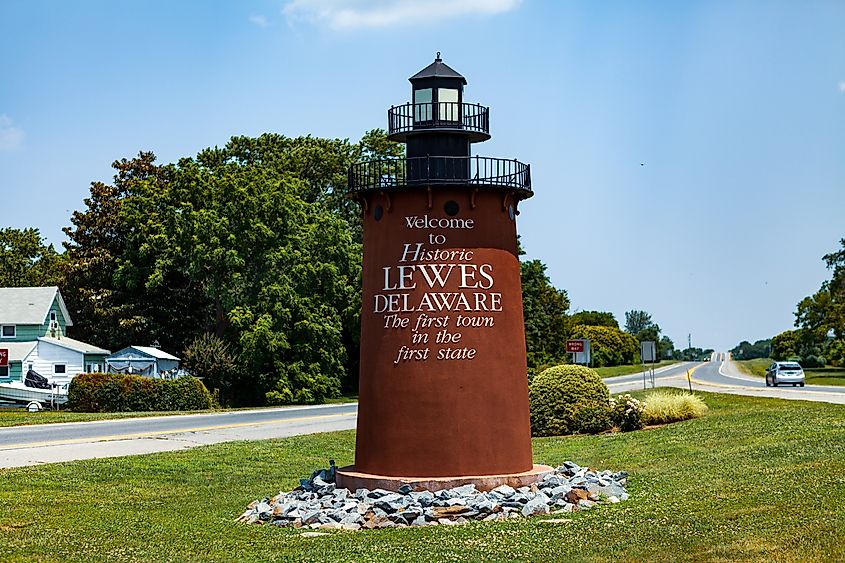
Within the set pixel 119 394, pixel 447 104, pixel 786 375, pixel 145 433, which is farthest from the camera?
pixel 786 375

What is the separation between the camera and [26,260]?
258 feet

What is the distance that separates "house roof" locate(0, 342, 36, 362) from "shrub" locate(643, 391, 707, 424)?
118ft

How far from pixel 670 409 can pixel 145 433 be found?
1565 centimetres

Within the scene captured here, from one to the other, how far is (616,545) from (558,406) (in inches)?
697

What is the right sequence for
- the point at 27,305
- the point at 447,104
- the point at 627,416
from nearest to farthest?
the point at 447,104
the point at 627,416
the point at 27,305

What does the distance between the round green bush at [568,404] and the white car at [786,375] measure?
122 feet

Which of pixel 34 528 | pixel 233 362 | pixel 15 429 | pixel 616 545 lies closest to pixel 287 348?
pixel 233 362

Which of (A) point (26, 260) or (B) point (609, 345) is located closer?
(A) point (26, 260)

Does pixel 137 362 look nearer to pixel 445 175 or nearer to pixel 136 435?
pixel 136 435

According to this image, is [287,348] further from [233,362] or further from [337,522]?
[337,522]

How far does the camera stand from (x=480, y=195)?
17.3 m

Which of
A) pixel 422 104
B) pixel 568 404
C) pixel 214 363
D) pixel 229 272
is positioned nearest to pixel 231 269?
pixel 229 272

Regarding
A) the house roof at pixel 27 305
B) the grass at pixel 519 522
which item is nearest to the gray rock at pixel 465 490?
the grass at pixel 519 522

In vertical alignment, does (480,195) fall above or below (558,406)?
above
